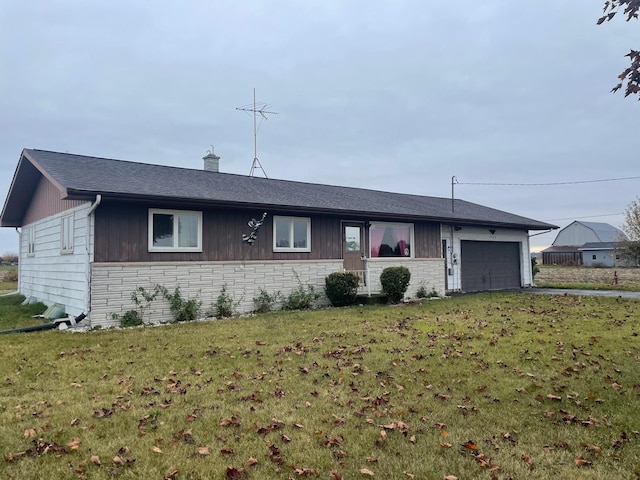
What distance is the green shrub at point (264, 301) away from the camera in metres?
11.5

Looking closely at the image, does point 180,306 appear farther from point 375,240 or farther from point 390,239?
point 390,239

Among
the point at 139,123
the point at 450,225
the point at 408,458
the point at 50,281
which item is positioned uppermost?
the point at 139,123

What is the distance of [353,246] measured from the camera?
14.0 metres

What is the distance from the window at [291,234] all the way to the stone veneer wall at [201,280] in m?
0.45

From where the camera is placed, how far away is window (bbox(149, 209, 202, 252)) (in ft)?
33.7

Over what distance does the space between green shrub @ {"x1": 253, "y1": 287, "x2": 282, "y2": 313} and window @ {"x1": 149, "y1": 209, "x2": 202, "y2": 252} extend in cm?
198

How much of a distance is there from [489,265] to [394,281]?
709 centimetres

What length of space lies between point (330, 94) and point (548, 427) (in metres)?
19.0

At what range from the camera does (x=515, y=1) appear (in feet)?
32.3

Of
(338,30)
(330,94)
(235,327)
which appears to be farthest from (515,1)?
(330,94)

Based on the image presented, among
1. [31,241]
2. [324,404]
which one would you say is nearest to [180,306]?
[324,404]

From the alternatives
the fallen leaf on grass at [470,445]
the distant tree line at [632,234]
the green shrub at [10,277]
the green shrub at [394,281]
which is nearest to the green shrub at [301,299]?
the green shrub at [394,281]

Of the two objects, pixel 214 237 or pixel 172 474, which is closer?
pixel 172 474

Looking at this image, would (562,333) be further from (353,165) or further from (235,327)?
(353,165)
